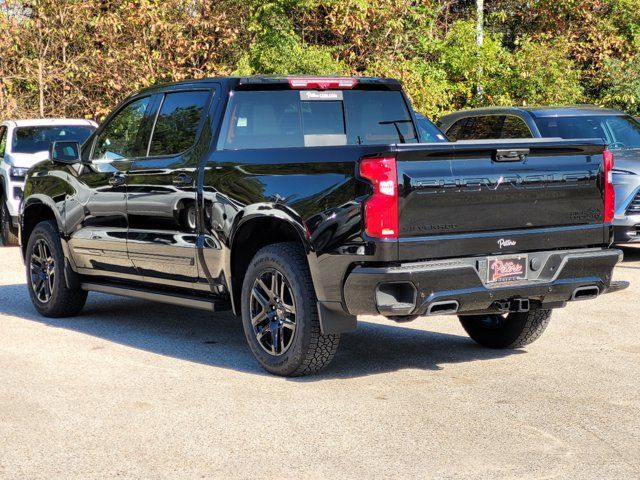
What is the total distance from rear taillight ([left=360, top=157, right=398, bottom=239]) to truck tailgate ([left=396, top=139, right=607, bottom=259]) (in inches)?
1.6

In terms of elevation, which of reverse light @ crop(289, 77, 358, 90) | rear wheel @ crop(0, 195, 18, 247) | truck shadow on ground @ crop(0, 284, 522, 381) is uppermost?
reverse light @ crop(289, 77, 358, 90)

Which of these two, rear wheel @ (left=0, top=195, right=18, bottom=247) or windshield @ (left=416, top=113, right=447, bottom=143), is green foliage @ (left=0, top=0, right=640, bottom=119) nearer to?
rear wheel @ (left=0, top=195, right=18, bottom=247)

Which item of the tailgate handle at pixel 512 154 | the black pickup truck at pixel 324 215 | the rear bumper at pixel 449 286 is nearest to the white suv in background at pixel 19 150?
the black pickup truck at pixel 324 215

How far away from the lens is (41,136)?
56.9 feet

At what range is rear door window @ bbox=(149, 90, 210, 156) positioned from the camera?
324 inches

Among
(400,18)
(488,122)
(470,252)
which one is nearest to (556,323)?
(470,252)

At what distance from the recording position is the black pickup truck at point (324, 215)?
6.61 m

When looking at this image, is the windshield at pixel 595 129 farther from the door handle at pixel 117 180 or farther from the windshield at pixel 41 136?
the windshield at pixel 41 136

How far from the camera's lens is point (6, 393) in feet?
22.7

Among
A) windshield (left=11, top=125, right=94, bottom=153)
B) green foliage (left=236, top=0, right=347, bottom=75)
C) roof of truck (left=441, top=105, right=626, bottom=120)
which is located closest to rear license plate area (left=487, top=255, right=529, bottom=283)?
roof of truck (left=441, top=105, right=626, bottom=120)

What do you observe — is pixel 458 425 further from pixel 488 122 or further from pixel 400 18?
pixel 400 18

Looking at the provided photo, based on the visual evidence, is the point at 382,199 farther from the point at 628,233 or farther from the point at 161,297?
the point at 628,233

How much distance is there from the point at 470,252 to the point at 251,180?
151cm

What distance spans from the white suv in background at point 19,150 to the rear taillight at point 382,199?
10.5m
